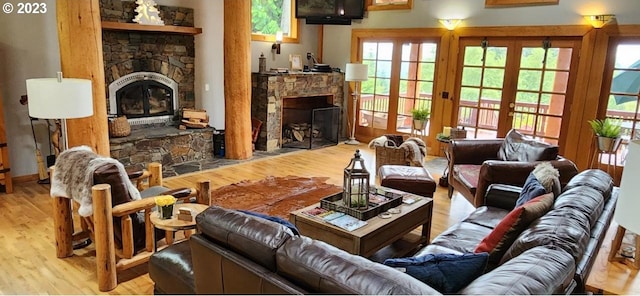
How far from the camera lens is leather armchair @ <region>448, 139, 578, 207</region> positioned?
151 inches

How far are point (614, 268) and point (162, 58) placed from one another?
575 centimetres

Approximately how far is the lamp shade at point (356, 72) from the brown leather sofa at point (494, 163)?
273 cm

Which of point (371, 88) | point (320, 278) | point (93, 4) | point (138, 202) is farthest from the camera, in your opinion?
point (371, 88)

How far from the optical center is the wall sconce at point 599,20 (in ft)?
17.2

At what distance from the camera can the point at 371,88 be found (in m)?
7.89

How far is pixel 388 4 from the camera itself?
727 centimetres

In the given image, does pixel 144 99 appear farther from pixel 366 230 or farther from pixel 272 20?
pixel 366 230

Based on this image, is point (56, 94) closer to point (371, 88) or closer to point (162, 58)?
point (162, 58)

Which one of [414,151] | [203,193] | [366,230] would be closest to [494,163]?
[414,151]

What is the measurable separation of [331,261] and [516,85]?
552cm

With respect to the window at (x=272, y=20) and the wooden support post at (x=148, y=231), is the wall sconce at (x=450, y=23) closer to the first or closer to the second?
the window at (x=272, y=20)

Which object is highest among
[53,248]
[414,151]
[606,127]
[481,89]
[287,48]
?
[287,48]

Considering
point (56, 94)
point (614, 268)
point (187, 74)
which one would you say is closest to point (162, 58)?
point (187, 74)

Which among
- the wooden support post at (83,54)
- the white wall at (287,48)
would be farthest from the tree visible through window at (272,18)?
the wooden support post at (83,54)
